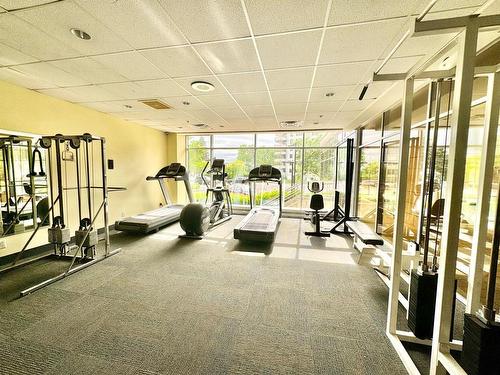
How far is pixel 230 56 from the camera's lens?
2467 mm

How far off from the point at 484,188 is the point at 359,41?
169 cm

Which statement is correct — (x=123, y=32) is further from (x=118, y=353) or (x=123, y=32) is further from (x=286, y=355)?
(x=286, y=355)

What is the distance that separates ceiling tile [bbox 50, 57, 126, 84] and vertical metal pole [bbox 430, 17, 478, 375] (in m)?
3.45

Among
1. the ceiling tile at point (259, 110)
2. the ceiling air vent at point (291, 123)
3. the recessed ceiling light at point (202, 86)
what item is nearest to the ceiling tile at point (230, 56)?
the recessed ceiling light at point (202, 86)

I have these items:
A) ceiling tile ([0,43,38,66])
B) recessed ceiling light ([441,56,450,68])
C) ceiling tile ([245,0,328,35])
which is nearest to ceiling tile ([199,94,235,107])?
ceiling tile ([245,0,328,35])

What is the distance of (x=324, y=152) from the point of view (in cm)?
750

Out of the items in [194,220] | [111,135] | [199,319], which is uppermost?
[111,135]

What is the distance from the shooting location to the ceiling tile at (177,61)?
2377 mm

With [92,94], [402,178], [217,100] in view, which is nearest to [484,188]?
[402,178]

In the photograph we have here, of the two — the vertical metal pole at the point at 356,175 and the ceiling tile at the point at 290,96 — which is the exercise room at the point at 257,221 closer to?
the ceiling tile at the point at 290,96

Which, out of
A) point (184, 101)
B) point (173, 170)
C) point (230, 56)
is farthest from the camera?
point (173, 170)

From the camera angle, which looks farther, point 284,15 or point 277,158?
point 277,158

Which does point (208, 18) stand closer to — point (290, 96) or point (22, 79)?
point (290, 96)

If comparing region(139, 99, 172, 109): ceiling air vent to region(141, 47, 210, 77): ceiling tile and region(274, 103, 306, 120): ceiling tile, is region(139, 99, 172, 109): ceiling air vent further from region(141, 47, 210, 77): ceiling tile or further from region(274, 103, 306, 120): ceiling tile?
region(274, 103, 306, 120): ceiling tile
